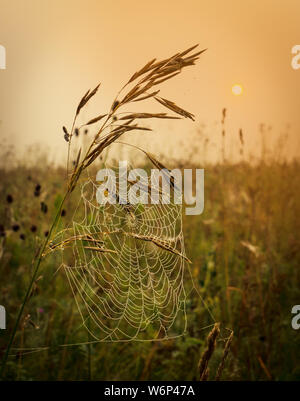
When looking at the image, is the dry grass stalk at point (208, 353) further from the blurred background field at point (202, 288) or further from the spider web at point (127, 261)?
the blurred background field at point (202, 288)

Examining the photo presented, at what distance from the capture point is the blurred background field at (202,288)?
162 centimetres

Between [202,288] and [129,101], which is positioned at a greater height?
[129,101]

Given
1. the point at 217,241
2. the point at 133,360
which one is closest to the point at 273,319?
the point at 217,241

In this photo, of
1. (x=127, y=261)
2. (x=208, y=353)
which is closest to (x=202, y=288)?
(x=127, y=261)

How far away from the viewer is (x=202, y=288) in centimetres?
188

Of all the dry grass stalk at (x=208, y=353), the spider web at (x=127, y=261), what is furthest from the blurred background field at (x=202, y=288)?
the dry grass stalk at (x=208, y=353)

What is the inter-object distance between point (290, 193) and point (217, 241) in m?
0.60

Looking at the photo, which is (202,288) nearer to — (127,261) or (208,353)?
(127,261)

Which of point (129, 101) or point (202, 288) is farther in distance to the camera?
point (202, 288)

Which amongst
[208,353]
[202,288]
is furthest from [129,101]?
[202,288]

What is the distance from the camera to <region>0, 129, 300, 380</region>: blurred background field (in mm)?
1615

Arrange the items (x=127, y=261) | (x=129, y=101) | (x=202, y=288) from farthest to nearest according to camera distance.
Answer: (x=202, y=288) → (x=127, y=261) → (x=129, y=101)

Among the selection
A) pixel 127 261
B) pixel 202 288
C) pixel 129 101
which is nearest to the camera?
pixel 129 101

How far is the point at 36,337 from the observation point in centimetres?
158
